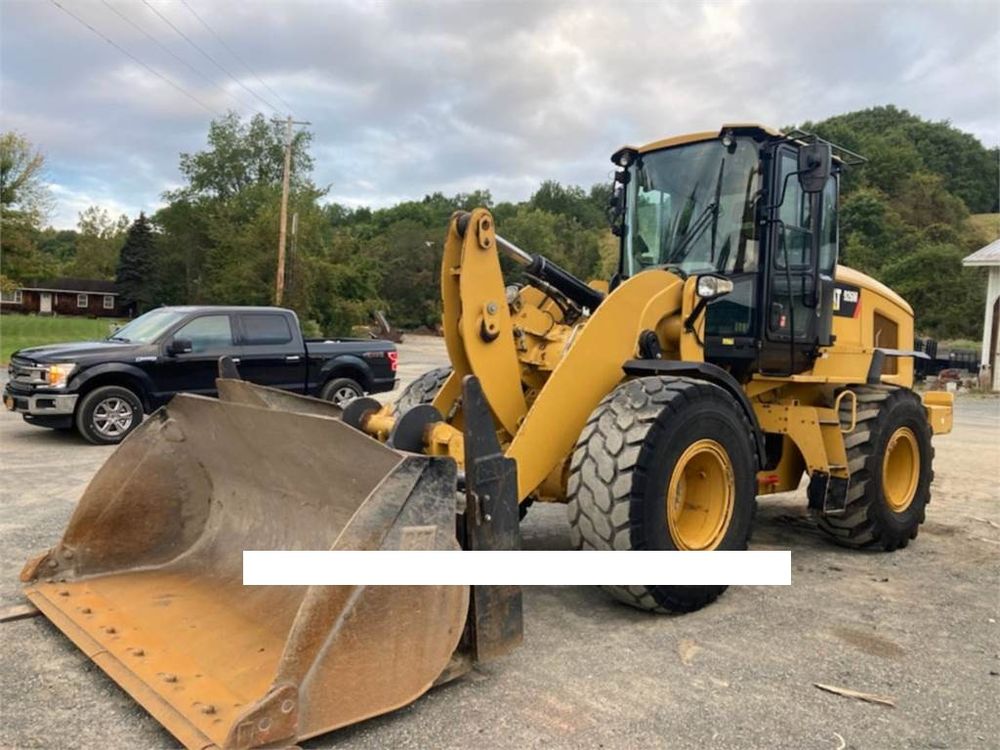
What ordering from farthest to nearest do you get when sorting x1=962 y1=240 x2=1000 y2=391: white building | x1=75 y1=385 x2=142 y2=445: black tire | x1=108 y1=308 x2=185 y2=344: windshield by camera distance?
1. x1=962 y1=240 x2=1000 y2=391: white building
2. x1=108 y1=308 x2=185 y2=344: windshield
3. x1=75 y1=385 x2=142 y2=445: black tire

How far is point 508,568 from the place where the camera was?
3301 millimetres

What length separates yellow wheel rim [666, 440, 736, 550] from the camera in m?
4.29

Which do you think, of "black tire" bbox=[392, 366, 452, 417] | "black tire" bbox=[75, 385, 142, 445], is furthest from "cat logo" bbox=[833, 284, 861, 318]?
"black tire" bbox=[75, 385, 142, 445]

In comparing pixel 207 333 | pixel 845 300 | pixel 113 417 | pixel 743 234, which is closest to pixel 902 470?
pixel 845 300

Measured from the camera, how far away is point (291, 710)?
2650 millimetres

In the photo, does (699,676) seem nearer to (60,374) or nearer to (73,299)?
(60,374)

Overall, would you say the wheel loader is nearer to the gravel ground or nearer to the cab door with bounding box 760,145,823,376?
the cab door with bounding box 760,145,823,376

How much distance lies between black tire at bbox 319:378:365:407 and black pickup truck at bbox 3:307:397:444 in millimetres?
15

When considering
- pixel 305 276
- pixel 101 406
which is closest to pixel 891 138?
pixel 305 276

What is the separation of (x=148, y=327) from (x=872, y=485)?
894cm

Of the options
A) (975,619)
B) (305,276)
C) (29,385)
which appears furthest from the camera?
(305,276)

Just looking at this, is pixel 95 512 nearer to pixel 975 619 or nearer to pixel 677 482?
pixel 677 482

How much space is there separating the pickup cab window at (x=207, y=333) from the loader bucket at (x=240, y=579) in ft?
20.8

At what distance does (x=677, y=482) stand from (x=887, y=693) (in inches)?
→ 51.8
